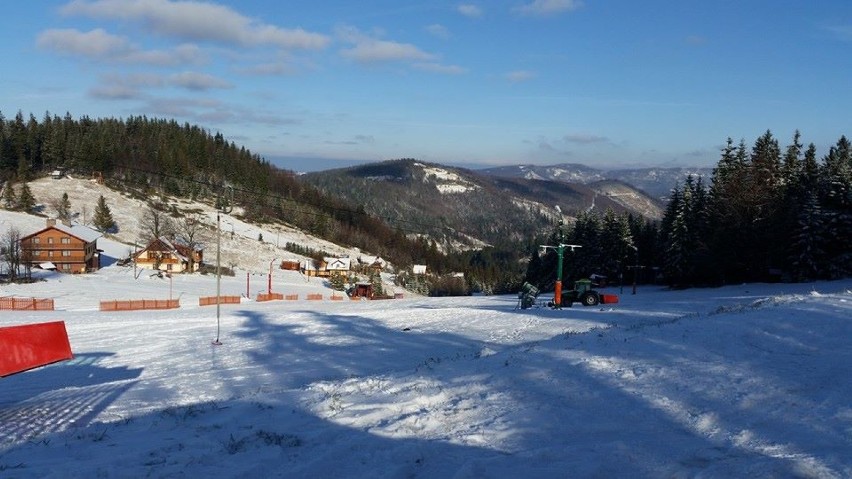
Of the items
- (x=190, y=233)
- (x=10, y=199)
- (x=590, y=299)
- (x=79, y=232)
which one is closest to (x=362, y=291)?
(x=190, y=233)

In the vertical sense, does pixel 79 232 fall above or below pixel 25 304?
above

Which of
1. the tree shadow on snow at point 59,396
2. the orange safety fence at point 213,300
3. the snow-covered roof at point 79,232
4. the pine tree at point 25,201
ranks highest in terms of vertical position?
the pine tree at point 25,201

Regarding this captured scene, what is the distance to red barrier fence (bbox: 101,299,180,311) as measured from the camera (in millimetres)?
48875

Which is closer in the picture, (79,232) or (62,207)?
→ (79,232)

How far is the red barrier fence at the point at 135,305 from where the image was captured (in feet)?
160

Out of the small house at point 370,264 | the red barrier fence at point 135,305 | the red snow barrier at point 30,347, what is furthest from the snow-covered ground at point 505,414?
the small house at point 370,264

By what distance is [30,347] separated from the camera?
18047 mm

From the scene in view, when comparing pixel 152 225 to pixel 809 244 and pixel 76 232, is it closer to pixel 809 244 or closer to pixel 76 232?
pixel 76 232

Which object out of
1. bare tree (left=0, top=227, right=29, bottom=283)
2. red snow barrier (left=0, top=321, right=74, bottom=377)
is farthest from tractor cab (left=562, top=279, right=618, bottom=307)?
bare tree (left=0, top=227, right=29, bottom=283)

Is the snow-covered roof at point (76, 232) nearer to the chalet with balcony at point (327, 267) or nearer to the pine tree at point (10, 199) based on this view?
the pine tree at point (10, 199)

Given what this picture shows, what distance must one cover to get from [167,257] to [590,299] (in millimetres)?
64288

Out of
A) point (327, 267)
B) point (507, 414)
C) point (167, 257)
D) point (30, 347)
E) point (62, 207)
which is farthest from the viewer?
point (62, 207)

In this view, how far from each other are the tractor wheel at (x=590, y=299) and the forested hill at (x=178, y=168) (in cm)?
8554

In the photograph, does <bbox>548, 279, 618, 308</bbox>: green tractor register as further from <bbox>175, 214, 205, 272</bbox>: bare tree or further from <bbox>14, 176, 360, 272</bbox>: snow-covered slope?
<bbox>14, 176, 360, 272</bbox>: snow-covered slope
